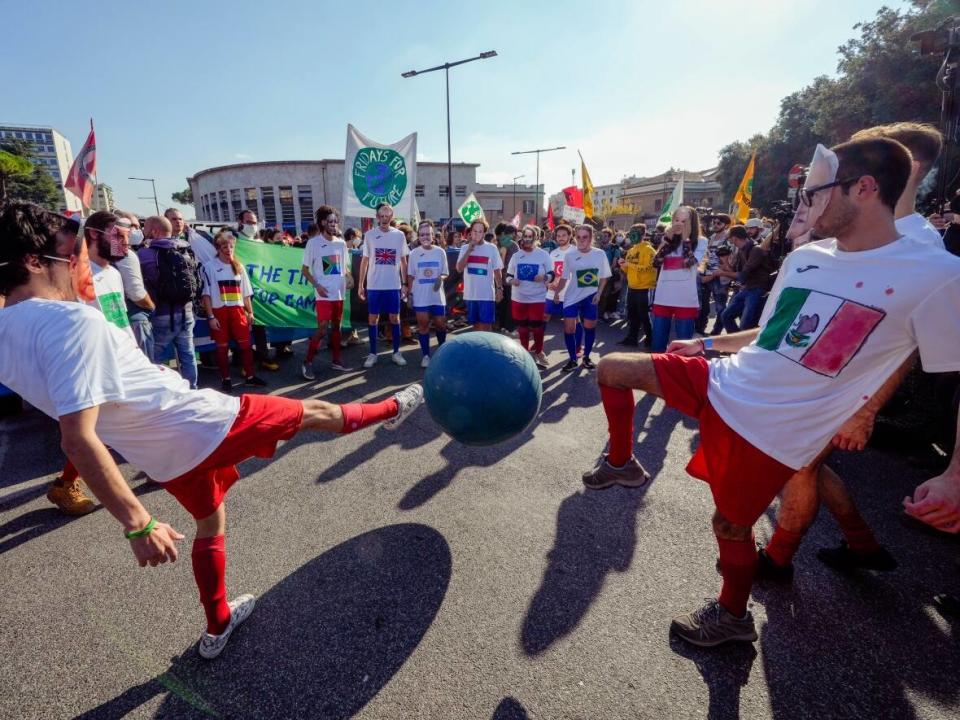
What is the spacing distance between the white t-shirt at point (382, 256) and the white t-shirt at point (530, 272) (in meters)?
1.80

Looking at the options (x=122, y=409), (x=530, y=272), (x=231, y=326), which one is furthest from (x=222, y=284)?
(x=122, y=409)

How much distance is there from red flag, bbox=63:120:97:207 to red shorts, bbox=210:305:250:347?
3.26 metres

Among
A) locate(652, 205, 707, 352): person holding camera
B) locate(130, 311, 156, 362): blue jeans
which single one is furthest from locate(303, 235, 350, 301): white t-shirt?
locate(652, 205, 707, 352): person holding camera

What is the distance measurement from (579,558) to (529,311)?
4.76m

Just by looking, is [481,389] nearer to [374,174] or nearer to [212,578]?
[212,578]

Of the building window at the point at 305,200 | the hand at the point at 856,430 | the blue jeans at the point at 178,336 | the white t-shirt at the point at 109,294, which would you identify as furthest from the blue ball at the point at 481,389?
the building window at the point at 305,200

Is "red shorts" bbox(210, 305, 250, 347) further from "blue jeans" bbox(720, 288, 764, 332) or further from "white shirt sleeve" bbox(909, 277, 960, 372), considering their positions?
"blue jeans" bbox(720, 288, 764, 332)

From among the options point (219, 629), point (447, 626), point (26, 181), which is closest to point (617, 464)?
point (447, 626)

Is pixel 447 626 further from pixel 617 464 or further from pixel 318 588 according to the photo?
pixel 617 464

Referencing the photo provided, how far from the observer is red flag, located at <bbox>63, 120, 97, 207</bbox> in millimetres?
7051

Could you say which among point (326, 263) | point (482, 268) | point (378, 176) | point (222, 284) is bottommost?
point (222, 284)

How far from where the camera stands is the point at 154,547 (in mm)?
1764

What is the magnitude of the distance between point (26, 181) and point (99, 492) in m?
60.2

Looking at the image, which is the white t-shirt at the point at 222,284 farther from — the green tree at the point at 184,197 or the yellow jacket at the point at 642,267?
the green tree at the point at 184,197
